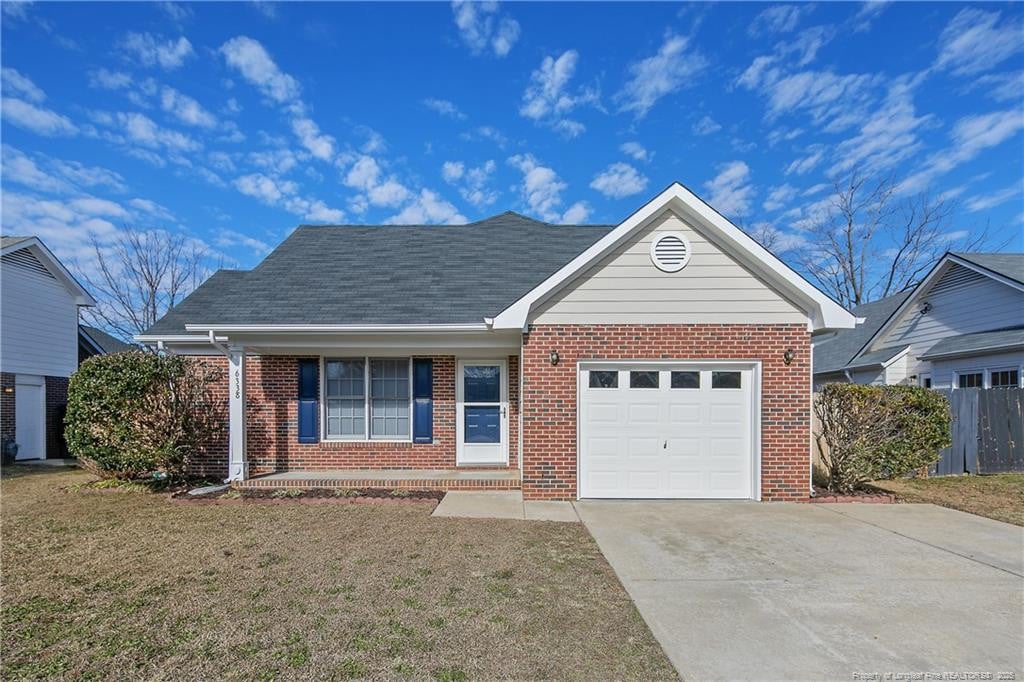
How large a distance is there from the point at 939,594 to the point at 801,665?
223cm

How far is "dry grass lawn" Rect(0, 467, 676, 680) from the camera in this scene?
3.44 m

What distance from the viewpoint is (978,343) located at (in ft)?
41.7

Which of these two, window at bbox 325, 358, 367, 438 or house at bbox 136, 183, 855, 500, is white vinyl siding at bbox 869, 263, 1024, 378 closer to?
house at bbox 136, 183, 855, 500


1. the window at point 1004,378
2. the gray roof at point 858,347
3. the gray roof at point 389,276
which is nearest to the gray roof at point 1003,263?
the window at point 1004,378

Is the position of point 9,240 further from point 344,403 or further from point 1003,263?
point 1003,263

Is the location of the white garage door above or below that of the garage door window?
below

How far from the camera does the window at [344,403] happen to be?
10.2 metres

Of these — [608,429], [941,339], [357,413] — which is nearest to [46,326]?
[357,413]

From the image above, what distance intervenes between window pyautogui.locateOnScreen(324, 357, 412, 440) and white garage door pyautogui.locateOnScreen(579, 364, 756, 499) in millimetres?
3908

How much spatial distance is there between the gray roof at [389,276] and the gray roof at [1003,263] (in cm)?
997

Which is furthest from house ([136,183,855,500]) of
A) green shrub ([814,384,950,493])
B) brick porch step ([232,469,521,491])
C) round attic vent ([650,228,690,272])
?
green shrub ([814,384,950,493])

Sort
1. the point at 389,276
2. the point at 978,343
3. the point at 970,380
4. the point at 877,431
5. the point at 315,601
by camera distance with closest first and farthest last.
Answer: the point at 315,601
the point at 877,431
the point at 389,276
the point at 978,343
the point at 970,380

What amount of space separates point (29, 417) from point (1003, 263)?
91.2ft

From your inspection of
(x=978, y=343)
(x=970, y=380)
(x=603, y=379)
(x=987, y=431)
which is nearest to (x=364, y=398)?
(x=603, y=379)
